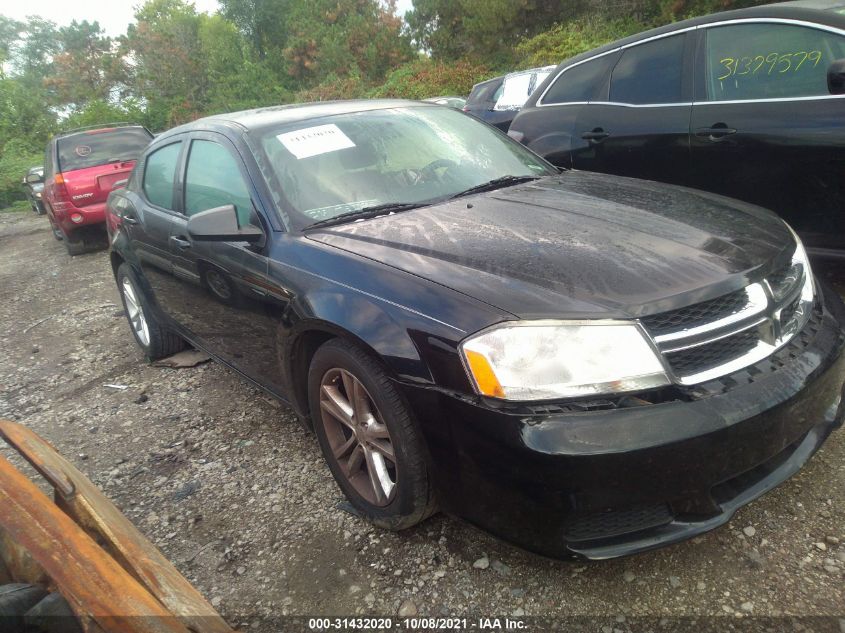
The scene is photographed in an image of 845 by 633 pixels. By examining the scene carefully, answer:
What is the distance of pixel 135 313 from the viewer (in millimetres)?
4609

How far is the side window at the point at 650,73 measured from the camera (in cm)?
402

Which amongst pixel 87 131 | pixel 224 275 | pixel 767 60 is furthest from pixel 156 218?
pixel 87 131

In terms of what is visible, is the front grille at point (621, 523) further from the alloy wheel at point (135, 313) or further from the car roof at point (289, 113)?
the alloy wheel at point (135, 313)

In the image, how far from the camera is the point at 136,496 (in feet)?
9.57

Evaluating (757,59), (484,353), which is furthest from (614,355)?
(757,59)

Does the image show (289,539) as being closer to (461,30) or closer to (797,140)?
(797,140)

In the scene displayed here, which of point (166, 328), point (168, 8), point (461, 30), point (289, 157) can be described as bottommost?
point (166, 328)

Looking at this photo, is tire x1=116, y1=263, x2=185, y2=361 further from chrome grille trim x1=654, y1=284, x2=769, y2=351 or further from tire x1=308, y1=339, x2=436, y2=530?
chrome grille trim x1=654, y1=284, x2=769, y2=351

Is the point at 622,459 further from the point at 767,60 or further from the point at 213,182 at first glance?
the point at 767,60

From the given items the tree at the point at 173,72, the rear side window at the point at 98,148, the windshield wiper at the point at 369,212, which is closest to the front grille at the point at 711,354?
the windshield wiper at the point at 369,212

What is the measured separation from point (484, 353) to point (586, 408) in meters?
0.31

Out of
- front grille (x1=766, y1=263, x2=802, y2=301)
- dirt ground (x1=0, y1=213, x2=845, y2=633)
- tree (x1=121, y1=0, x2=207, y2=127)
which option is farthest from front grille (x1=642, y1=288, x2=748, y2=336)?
tree (x1=121, y1=0, x2=207, y2=127)

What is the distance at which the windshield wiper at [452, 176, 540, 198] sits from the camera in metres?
2.84

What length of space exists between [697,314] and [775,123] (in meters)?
2.27
